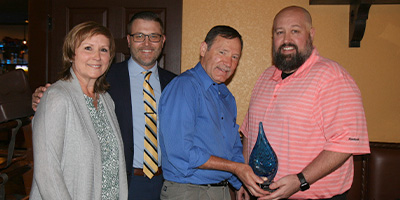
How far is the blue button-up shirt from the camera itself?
1.66 meters

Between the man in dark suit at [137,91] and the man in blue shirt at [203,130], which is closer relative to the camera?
the man in blue shirt at [203,130]

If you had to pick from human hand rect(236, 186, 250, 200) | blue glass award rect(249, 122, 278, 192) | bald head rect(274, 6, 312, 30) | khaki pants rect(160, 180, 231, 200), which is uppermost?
bald head rect(274, 6, 312, 30)

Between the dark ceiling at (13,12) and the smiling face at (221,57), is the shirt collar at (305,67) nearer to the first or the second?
the smiling face at (221,57)

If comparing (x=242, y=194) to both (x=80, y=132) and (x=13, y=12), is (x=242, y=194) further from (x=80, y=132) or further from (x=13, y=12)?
(x=13, y=12)

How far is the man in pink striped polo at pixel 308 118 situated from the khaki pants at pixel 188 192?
32 cm

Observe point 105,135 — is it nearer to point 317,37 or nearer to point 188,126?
point 188,126

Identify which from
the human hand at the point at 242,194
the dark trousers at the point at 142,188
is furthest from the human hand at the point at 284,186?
the dark trousers at the point at 142,188

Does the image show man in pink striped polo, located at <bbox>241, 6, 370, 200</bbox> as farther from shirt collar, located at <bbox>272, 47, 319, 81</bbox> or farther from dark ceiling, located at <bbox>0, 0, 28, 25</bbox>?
dark ceiling, located at <bbox>0, 0, 28, 25</bbox>

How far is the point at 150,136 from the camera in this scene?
2.03m

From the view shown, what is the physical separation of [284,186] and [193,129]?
1.68ft

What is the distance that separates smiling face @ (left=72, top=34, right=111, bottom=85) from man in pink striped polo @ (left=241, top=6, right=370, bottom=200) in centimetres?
91

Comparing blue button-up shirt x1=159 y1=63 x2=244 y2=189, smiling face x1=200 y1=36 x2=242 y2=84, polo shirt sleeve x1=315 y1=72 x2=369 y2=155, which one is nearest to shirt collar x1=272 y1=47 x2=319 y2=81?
polo shirt sleeve x1=315 y1=72 x2=369 y2=155

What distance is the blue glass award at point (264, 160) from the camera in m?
1.58

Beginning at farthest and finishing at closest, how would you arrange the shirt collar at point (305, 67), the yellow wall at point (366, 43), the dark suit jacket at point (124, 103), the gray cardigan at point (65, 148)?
the yellow wall at point (366, 43) < the dark suit jacket at point (124, 103) < the shirt collar at point (305, 67) < the gray cardigan at point (65, 148)
